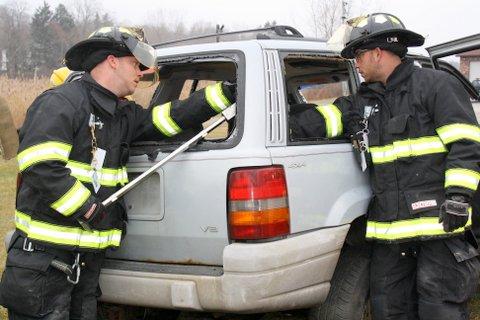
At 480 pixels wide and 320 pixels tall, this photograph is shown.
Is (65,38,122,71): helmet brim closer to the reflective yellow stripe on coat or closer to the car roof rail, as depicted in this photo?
the car roof rail

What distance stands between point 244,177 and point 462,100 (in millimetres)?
1222

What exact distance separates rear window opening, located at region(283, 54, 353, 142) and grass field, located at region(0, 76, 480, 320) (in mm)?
1119

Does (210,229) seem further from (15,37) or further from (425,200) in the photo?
(15,37)

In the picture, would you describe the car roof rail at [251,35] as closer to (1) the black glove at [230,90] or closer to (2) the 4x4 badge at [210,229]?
(1) the black glove at [230,90]

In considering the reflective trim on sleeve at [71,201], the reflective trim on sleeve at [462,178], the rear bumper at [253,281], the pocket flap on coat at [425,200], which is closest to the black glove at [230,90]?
the rear bumper at [253,281]

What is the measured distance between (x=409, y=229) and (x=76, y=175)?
1.75 meters

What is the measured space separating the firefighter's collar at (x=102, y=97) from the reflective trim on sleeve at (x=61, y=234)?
629 mm

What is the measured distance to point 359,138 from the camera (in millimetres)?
3244

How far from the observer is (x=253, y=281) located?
2.80m

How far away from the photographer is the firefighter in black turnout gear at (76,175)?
2.78 metres

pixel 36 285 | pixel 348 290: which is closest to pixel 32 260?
pixel 36 285

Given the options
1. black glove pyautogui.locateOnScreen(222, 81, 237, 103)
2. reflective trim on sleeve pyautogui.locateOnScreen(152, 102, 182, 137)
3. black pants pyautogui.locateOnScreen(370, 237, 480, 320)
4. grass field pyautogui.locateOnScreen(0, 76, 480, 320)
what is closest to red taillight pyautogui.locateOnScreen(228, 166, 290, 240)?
black glove pyautogui.locateOnScreen(222, 81, 237, 103)

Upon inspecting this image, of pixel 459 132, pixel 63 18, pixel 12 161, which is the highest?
pixel 63 18

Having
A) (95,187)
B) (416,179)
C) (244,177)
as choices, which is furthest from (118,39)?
(416,179)
